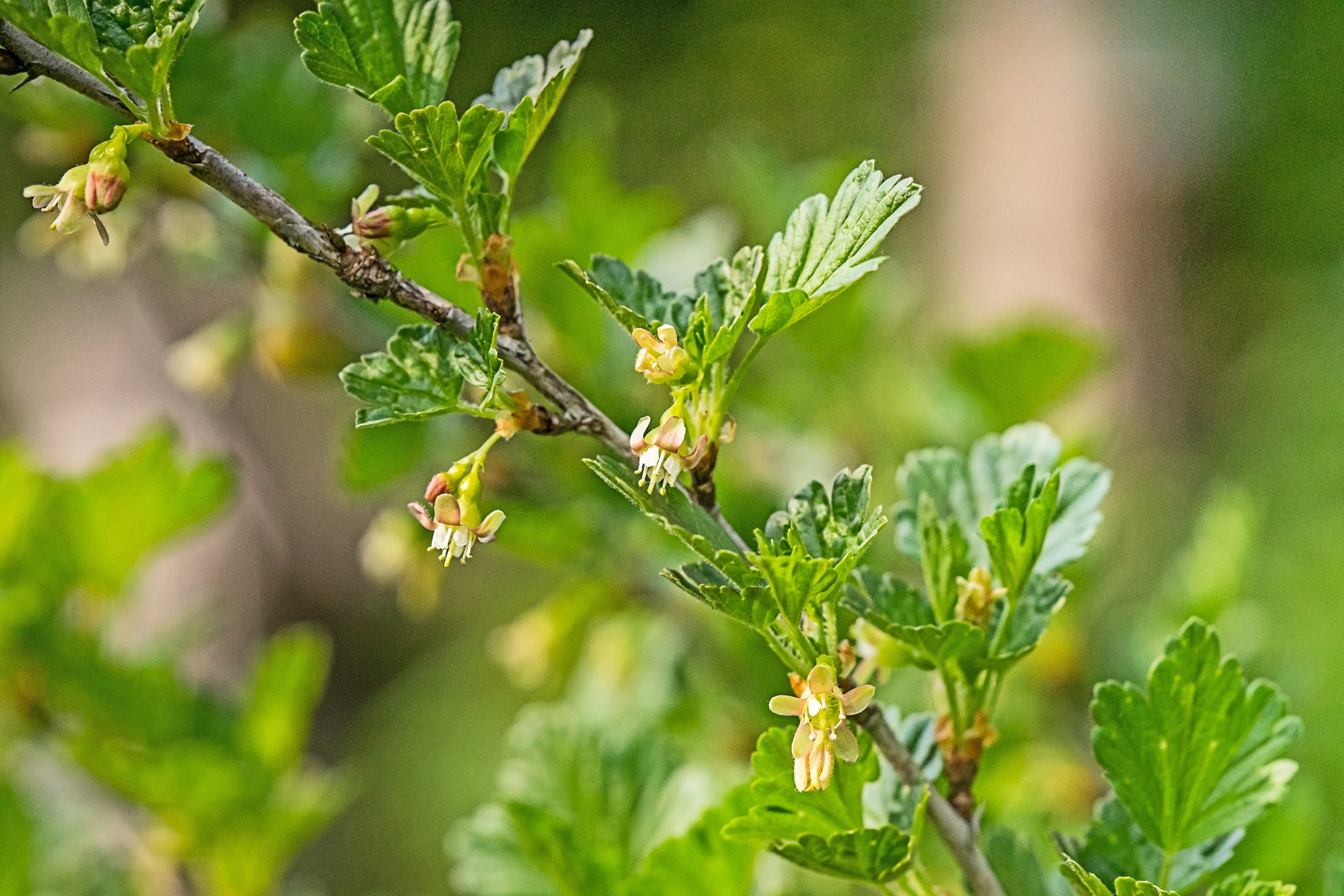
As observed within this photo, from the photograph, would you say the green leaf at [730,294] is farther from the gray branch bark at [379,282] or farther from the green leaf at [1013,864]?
the green leaf at [1013,864]

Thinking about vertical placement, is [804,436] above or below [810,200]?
above

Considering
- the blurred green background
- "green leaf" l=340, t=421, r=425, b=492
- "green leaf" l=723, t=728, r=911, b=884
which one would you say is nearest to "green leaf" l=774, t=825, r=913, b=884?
"green leaf" l=723, t=728, r=911, b=884

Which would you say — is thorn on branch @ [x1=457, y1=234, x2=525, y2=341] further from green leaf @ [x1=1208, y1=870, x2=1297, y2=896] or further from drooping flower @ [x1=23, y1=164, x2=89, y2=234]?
green leaf @ [x1=1208, y1=870, x2=1297, y2=896]

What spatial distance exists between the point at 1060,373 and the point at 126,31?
19.5 inches

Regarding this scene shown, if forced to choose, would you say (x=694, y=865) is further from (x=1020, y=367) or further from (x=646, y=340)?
(x=1020, y=367)

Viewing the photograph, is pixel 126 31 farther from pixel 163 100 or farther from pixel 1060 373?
pixel 1060 373

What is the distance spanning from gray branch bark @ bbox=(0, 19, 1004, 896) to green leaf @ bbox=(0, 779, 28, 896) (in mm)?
421

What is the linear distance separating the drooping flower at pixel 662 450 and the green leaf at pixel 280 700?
0.36m

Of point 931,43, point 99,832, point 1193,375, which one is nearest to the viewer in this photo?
point 99,832

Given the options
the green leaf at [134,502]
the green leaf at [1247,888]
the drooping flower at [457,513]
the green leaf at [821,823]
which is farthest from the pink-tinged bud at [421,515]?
the green leaf at [134,502]

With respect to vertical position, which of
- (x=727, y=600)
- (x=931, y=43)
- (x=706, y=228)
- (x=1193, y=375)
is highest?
(x=931, y=43)

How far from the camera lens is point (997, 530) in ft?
0.95

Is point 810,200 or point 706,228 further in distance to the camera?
point 706,228

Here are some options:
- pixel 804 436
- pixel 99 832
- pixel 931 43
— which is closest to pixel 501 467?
pixel 804 436
